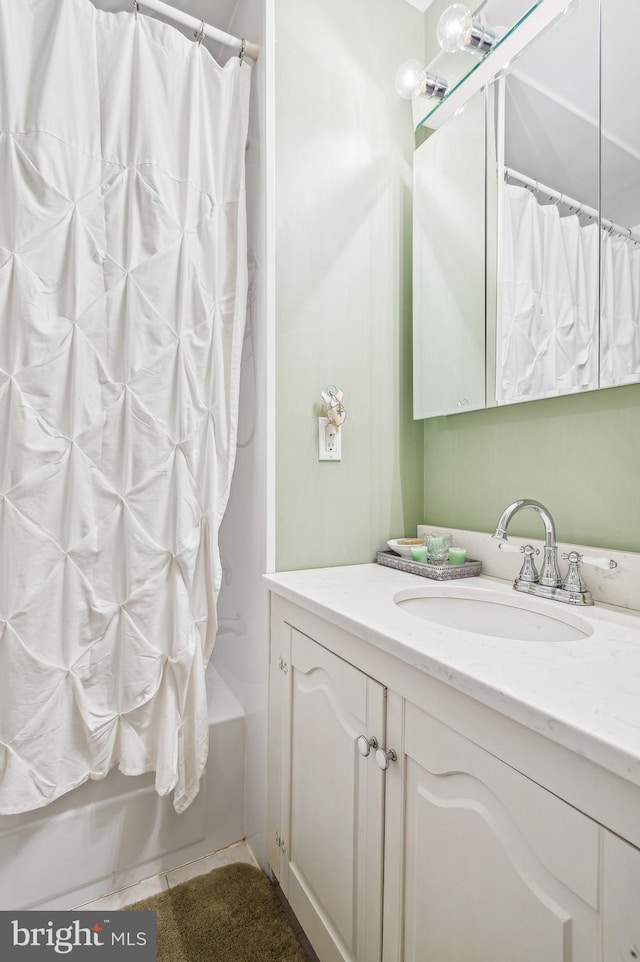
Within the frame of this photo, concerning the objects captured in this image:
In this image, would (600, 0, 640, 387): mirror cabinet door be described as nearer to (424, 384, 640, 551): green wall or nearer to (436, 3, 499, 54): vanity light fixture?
Result: (424, 384, 640, 551): green wall

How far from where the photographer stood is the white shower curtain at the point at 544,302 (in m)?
1.04

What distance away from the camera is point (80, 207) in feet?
3.59

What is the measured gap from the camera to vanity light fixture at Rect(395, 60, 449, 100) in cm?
135

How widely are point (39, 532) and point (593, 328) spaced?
1270 mm

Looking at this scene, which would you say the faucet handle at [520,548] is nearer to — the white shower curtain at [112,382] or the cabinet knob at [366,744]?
the cabinet knob at [366,744]

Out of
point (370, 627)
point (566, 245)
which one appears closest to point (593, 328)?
point (566, 245)

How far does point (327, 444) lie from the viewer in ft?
4.48

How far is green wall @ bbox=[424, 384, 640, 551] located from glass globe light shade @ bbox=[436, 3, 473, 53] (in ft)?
2.97

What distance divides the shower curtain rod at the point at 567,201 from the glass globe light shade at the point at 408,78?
40 cm

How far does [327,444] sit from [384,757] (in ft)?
2.63

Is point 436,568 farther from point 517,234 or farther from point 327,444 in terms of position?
point 517,234

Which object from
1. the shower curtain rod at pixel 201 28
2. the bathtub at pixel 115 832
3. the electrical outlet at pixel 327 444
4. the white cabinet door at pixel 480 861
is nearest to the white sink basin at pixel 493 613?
the white cabinet door at pixel 480 861

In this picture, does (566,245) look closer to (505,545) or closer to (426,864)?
(505,545)

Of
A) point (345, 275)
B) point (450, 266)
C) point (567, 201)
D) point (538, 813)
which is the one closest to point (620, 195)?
point (567, 201)
